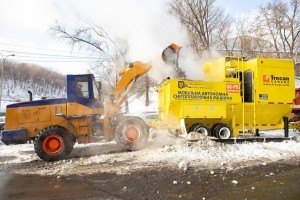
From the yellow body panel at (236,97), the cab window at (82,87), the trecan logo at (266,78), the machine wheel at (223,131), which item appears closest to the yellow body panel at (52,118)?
the cab window at (82,87)

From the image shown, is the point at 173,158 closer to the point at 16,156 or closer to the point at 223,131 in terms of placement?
the point at 223,131

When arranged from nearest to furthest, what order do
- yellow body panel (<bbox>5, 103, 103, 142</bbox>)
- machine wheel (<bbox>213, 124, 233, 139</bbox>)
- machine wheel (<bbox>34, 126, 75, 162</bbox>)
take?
1. machine wheel (<bbox>34, 126, 75, 162</bbox>)
2. yellow body panel (<bbox>5, 103, 103, 142</bbox>)
3. machine wheel (<bbox>213, 124, 233, 139</bbox>)

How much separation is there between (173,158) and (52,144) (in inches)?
142

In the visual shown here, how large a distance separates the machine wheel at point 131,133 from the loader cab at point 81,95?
0.98 metres

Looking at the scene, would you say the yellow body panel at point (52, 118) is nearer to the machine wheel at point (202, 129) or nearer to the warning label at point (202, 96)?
the warning label at point (202, 96)

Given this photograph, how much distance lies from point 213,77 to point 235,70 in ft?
3.01

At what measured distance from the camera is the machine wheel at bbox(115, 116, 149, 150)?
10555 mm

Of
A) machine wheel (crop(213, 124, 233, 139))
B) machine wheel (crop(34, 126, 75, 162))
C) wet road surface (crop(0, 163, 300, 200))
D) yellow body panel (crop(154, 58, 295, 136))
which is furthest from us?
machine wheel (crop(213, 124, 233, 139))

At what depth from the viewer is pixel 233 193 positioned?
6.04m

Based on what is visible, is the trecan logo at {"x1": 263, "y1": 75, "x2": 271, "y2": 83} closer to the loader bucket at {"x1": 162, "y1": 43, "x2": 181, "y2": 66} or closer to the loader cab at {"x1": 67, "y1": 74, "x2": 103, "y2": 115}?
the loader bucket at {"x1": 162, "y1": 43, "x2": 181, "y2": 66}

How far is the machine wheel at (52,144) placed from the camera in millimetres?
9711

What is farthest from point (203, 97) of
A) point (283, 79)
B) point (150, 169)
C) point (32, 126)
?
point (32, 126)

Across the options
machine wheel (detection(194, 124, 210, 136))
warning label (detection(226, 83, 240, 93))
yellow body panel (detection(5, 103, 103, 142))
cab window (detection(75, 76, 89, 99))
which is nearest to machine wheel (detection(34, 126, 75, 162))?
yellow body panel (detection(5, 103, 103, 142))

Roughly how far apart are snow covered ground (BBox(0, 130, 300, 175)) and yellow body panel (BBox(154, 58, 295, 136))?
172 cm
